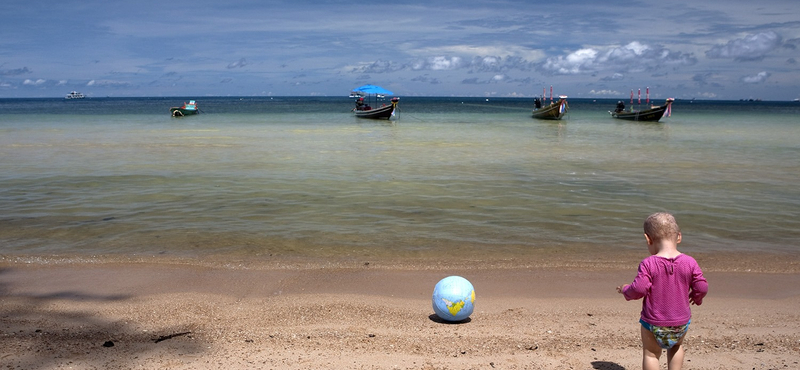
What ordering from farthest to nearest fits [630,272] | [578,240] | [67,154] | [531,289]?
1. [67,154]
2. [578,240]
3. [630,272]
4. [531,289]

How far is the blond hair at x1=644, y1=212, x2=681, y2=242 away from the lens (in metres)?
3.73

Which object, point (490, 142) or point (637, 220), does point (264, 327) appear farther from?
point (490, 142)

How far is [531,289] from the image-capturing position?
22.0 feet

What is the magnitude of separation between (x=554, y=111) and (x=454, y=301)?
49.1 m

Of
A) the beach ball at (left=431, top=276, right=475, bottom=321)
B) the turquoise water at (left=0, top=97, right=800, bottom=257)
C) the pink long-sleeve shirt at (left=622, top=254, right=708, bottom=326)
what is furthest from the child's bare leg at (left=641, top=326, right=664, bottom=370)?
the turquoise water at (left=0, top=97, right=800, bottom=257)

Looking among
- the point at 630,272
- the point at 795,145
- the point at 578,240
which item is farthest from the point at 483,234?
the point at 795,145

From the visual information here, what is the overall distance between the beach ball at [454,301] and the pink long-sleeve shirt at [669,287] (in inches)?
74.3

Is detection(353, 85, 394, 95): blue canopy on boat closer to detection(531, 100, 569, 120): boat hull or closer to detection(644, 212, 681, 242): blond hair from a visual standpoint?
detection(531, 100, 569, 120): boat hull

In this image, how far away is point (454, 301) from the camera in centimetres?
547

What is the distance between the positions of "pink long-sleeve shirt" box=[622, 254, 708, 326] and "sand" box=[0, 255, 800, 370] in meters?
0.92

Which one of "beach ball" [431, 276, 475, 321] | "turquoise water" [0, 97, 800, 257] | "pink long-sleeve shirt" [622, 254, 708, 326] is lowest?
"turquoise water" [0, 97, 800, 257]

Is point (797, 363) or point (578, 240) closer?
point (797, 363)

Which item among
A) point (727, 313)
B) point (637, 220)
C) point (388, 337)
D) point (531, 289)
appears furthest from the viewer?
point (637, 220)

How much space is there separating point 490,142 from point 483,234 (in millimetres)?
19167
